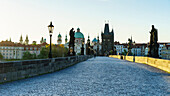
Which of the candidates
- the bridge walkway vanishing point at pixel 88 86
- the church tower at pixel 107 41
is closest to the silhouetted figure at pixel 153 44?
the bridge walkway vanishing point at pixel 88 86

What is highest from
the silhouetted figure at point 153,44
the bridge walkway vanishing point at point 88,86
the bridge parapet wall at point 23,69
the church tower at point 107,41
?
the church tower at point 107,41

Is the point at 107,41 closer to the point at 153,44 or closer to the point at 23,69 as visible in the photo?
the point at 153,44

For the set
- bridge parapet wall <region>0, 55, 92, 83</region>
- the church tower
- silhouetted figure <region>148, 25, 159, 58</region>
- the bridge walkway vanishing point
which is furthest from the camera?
the church tower

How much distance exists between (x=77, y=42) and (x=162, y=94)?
187 m

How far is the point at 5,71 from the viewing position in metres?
10.2

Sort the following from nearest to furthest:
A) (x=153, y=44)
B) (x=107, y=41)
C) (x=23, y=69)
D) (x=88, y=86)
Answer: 1. (x=88, y=86)
2. (x=23, y=69)
3. (x=153, y=44)
4. (x=107, y=41)

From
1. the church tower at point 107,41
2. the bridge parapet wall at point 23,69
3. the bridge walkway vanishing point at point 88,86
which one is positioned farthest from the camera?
the church tower at point 107,41

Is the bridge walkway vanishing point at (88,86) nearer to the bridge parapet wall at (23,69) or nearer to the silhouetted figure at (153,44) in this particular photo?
the bridge parapet wall at (23,69)

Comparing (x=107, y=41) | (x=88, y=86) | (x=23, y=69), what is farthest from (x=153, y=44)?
(x=107, y=41)

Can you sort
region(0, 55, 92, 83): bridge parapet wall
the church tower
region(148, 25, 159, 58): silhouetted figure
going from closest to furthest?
region(0, 55, 92, 83): bridge parapet wall < region(148, 25, 159, 58): silhouetted figure < the church tower

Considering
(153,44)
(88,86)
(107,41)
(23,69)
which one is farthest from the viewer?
(107,41)

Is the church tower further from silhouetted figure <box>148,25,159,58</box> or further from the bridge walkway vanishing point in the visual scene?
the bridge walkway vanishing point

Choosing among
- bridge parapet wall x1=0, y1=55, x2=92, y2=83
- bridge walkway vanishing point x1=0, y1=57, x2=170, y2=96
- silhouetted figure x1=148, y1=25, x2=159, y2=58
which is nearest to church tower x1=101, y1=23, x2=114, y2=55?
silhouetted figure x1=148, y1=25, x2=159, y2=58

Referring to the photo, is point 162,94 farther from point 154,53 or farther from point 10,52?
point 10,52
